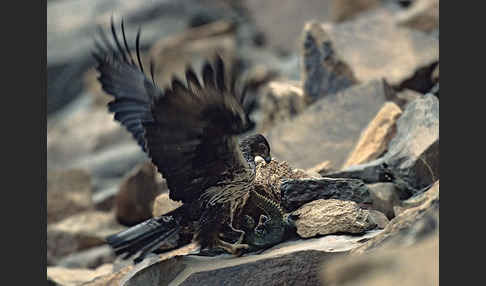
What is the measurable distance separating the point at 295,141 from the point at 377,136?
611 millimetres

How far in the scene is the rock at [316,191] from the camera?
302 centimetres

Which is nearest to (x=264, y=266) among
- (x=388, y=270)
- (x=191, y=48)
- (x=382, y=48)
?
(x=388, y=270)

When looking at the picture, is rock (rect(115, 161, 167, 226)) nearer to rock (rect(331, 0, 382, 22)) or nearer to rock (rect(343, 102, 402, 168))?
rock (rect(343, 102, 402, 168))

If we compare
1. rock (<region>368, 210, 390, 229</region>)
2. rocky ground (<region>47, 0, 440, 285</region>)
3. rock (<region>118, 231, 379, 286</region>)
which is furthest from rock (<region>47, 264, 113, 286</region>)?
rock (<region>368, 210, 390, 229</region>)

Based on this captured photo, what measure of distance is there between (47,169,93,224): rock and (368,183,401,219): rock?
2.84 meters

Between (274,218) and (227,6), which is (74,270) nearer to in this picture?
(274,218)

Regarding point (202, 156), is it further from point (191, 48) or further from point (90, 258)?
point (191, 48)

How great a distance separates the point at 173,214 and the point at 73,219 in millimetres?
2642

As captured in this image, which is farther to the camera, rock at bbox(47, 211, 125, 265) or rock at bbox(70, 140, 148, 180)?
rock at bbox(70, 140, 148, 180)

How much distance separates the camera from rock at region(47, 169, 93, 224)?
5688 mm

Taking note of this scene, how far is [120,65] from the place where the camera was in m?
3.66

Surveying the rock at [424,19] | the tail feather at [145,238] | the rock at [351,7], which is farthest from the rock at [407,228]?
the rock at [351,7]

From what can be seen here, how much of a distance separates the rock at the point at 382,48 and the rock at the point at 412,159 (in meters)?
1.23

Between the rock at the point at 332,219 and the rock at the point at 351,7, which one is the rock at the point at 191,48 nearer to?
the rock at the point at 351,7
